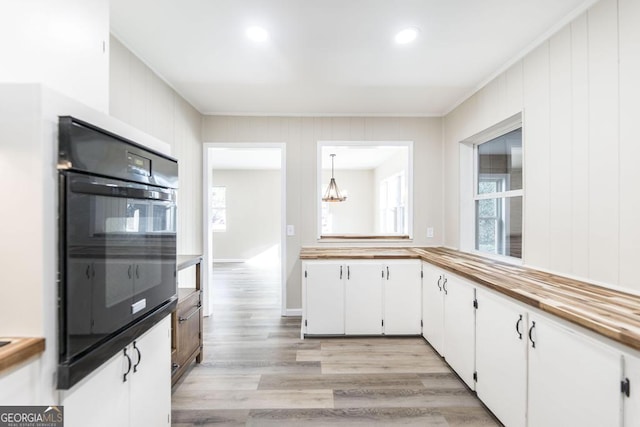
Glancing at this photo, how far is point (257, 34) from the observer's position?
1903 millimetres

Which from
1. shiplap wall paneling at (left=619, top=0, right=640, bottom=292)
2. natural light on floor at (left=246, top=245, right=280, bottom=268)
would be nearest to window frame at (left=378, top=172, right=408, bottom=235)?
natural light on floor at (left=246, top=245, right=280, bottom=268)

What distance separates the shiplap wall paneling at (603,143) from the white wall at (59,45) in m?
2.55

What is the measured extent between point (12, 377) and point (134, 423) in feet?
2.09

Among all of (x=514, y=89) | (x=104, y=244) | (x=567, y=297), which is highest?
(x=514, y=89)

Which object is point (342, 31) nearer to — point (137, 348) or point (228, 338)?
point (137, 348)

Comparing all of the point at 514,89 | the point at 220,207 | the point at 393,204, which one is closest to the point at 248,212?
the point at 220,207

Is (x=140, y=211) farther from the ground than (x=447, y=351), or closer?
farther from the ground

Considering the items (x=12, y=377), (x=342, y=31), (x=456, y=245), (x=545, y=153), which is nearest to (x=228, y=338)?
(x=12, y=377)

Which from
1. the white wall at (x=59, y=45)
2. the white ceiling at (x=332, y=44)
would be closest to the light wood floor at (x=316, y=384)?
the white wall at (x=59, y=45)

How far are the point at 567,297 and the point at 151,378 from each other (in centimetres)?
203

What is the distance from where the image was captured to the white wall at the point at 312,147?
11.4ft

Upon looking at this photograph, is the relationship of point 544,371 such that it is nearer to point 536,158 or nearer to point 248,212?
point 536,158

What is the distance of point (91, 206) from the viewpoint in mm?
881

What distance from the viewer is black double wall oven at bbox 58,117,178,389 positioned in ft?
2.67
